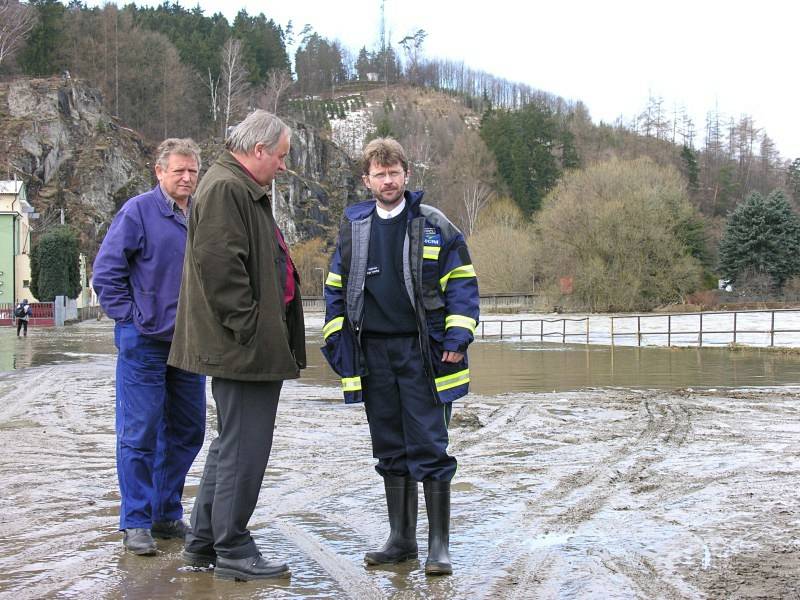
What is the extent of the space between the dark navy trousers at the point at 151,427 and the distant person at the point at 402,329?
3.18ft

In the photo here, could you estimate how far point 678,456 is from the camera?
752 cm

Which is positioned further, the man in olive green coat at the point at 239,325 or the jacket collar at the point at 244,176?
the jacket collar at the point at 244,176

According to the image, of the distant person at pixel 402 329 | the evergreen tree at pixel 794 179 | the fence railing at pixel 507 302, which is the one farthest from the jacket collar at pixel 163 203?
the evergreen tree at pixel 794 179

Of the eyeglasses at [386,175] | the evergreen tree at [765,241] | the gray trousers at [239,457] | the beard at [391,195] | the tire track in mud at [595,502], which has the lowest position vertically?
the tire track in mud at [595,502]

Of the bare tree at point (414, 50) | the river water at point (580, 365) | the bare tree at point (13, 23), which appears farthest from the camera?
the bare tree at point (414, 50)

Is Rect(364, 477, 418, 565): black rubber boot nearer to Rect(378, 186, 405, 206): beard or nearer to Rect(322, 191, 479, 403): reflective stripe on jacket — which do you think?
Rect(322, 191, 479, 403): reflective stripe on jacket

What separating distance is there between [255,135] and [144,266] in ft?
3.89

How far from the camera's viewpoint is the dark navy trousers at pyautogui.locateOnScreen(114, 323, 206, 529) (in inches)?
193

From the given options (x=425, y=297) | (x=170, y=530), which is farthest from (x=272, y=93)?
(x=425, y=297)

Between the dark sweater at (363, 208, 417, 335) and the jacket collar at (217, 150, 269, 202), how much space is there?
25.4 inches

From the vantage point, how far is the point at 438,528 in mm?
4477

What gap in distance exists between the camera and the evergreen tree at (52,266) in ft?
168

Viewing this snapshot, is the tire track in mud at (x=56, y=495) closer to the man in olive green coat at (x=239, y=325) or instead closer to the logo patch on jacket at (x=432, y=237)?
the man in olive green coat at (x=239, y=325)

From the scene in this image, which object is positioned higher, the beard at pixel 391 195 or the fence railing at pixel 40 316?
the beard at pixel 391 195
